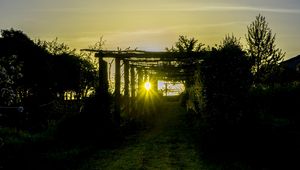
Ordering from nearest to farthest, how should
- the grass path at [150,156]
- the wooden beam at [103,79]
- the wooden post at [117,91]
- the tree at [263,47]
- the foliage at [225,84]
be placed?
the grass path at [150,156]
the foliage at [225,84]
the wooden beam at [103,79]
the wooden post at [117,91]
the tree at [263,47]

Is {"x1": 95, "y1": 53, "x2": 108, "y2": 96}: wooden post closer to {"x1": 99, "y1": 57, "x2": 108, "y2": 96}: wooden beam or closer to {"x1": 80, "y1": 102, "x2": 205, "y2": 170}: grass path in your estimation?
{"x1": 99, "y1": 57, "x2": 108, "y2": 96}: wooden beam

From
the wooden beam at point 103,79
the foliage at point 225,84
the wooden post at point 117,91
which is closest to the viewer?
the foliage at point 225,84

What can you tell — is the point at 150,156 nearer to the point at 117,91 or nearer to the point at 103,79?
the point at 103,79

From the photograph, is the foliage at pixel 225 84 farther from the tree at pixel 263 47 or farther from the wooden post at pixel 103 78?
the tree at pixel 263 47

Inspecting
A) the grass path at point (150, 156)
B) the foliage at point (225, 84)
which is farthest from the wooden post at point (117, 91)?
the foliage at point (225, 84)

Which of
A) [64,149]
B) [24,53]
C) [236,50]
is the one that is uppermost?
[24,53]

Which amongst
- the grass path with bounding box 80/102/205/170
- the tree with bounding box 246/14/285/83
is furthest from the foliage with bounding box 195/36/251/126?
the tree with bounding box 246/14/285/83

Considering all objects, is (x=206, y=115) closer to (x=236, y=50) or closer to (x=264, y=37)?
(x=236, y=50)

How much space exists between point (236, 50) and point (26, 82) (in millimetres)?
22174

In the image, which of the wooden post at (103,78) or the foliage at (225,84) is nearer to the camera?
the foliage at (225,84)

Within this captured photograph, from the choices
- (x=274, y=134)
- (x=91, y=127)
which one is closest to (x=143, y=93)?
(x=91, y=127)

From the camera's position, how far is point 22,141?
11258 mm

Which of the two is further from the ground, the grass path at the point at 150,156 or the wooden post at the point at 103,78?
the wooden post at the point at 103,78

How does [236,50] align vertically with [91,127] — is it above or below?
above
